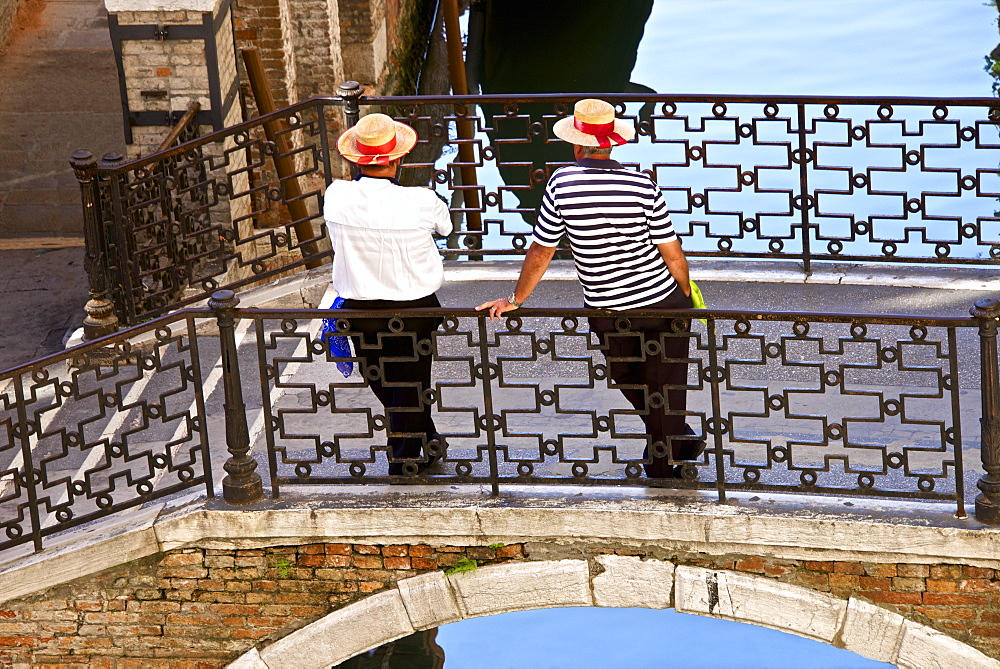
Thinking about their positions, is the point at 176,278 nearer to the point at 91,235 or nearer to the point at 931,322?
the point at 91,235

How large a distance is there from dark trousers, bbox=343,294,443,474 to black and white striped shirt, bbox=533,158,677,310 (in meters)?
0.63

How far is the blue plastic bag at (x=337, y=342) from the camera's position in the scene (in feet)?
18.1

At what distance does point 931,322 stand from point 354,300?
2.12 m

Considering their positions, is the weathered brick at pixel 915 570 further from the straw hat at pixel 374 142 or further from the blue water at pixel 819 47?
the blue water at pixel 819 47

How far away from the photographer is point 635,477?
553 centimetres

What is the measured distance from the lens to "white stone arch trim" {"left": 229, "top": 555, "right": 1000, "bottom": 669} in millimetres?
5488

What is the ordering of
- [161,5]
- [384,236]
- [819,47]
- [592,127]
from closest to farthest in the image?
[592,127] < [384,236] < [161,5] < [819,47]

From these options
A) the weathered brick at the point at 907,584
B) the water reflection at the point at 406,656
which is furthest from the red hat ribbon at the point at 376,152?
the water reflection at the point at 406,656

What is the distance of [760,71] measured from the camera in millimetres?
19000

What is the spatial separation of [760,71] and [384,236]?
14617mm

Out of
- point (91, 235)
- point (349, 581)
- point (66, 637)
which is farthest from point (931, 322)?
point (91, 235)

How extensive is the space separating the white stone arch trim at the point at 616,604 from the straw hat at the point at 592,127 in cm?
167

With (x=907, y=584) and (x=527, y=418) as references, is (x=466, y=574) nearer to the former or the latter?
(x=527, y=418)

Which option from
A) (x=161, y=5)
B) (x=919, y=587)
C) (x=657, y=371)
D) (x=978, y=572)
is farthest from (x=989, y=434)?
(x=161, y=5)
